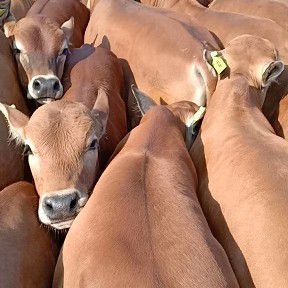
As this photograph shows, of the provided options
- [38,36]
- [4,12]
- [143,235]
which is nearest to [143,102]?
[38,36]

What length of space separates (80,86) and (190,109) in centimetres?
98

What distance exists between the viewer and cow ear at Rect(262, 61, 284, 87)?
5336 mm

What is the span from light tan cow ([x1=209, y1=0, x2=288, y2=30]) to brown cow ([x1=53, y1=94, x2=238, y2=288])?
3.95m

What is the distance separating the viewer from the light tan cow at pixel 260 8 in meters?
7.38

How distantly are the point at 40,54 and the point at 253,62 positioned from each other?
190 centimetres

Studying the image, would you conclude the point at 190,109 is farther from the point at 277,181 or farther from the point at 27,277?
the point at 27,277

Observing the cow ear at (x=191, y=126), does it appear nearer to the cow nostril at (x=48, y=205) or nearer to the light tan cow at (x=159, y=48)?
the light tan cow at (x=159, y=48)

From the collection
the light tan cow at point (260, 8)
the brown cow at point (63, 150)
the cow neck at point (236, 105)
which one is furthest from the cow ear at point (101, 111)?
the light tan cow at point (260, 8)

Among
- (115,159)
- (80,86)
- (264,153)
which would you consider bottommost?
(80,86)

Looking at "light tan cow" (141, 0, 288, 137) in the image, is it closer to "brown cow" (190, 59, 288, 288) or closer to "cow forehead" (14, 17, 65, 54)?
"brown cow" (190, 59, 288, 288)

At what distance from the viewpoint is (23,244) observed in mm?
3580

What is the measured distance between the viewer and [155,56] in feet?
19.8

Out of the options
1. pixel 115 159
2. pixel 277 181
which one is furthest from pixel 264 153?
pixel 115 159

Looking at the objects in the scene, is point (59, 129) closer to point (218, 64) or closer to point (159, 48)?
point (218, 64)
